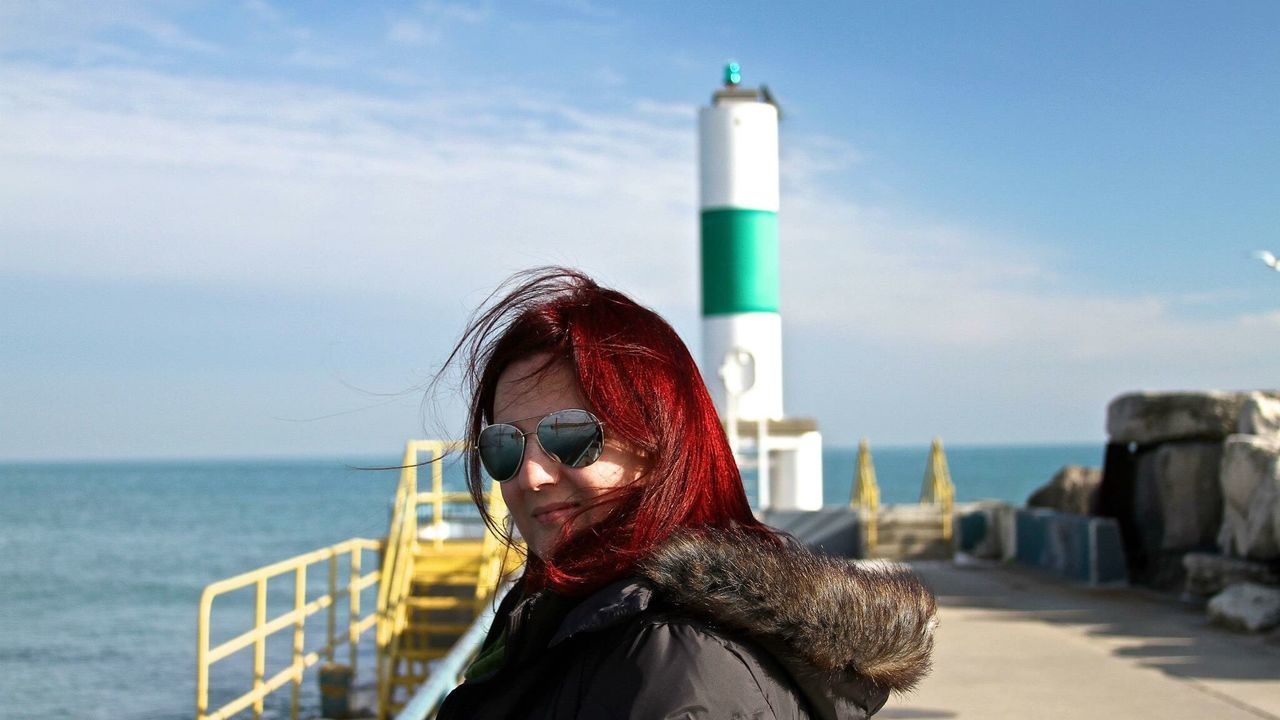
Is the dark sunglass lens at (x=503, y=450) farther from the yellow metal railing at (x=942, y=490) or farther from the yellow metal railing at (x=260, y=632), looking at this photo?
the yellow metal railing at (x=942, y=490)

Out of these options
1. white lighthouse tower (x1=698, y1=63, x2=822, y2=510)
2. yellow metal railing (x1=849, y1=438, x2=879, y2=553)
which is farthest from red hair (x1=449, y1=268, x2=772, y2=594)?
white lighthouse tower (x1=698, y1=63, x2=822, y2=510)

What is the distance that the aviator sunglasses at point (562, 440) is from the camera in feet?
4.83

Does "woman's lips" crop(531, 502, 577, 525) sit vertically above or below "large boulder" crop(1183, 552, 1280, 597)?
above

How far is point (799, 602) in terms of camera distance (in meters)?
1.35

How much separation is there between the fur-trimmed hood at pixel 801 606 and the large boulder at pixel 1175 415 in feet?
31.8

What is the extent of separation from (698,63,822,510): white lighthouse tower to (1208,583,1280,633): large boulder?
7.22 m

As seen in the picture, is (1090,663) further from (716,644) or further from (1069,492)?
(1069,492)

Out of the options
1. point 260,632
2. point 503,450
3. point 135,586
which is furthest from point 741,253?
point 135,586

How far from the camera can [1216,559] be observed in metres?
9.15

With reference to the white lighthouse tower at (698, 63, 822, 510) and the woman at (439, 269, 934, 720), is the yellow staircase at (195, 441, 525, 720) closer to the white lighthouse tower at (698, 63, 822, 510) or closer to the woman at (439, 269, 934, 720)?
the white lighthouse tower at (698, 63, 822, 510)

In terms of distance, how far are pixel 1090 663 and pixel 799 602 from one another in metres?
6.43

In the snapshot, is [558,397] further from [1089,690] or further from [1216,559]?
[1216,559]

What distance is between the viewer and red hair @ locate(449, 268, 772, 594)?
1.44 metres

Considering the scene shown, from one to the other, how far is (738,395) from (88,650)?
12.0 m
